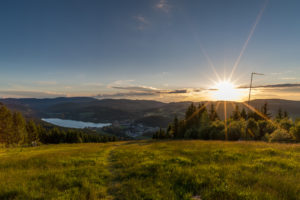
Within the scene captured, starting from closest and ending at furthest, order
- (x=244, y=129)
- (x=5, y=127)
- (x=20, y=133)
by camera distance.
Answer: (x=244, y=129)
(x=5, y=127)
(x=20, y=133)

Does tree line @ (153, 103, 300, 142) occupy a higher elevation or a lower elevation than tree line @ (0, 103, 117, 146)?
higher

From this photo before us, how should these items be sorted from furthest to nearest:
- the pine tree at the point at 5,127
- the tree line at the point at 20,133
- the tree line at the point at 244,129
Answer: the tree line at the point at 20,133
the pine tree at the point at 5,127
the tree line at the point at 244,129

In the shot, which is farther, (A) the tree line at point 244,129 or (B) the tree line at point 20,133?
(B) the tree line at point 20,133

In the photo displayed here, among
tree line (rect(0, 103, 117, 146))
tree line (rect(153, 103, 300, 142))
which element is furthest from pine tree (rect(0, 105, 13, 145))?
tree line (rect(153, 103, 300, 142))

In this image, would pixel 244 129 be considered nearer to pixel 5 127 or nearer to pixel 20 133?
pixel 5 127

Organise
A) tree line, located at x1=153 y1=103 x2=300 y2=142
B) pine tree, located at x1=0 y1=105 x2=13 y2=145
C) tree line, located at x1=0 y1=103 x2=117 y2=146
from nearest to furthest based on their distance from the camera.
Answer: tree line, located at x1=153 y1=103 x2=300 y2=142, pine tree, located at x1=0 y1=105 x2=13 y2=145, tree line, located at x1=0 y1=103 x2=117 y2=146

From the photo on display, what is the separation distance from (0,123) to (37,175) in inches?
2557

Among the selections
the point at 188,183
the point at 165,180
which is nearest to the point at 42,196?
the point at 165,180

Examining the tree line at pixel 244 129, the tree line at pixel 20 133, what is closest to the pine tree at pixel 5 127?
the tree line at pixel 20 133

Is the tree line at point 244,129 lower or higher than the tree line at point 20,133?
higher

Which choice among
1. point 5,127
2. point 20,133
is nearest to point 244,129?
point 5,127

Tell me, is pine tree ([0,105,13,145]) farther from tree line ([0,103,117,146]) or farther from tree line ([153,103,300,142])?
tree line ([153,103,300,142])

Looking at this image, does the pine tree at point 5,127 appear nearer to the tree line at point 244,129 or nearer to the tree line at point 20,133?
the tree line at point 20,133

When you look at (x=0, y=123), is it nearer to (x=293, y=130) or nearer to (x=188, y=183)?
(x=188, y=183)
